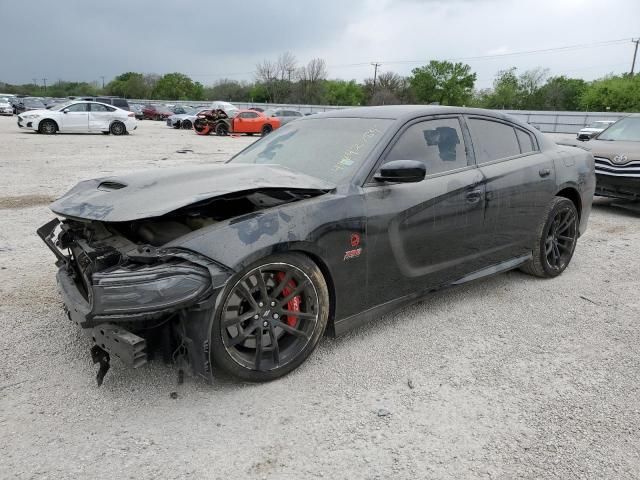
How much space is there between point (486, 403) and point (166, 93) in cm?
10898

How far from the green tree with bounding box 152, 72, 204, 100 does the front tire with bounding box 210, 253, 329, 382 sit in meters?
107

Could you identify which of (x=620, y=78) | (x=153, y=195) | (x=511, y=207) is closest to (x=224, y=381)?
→ (x=153, y=195)

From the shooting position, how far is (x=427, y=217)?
346 cm

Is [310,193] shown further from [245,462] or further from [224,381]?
[245,462]

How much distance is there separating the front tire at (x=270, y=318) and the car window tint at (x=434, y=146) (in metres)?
1.07

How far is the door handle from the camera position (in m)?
3.73

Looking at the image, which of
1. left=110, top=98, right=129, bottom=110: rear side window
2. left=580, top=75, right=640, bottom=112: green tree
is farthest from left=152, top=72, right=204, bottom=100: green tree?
left=580, top=75, right=640, bottom=112: green tree

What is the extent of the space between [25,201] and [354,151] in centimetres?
635

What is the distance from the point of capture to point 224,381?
2908mm

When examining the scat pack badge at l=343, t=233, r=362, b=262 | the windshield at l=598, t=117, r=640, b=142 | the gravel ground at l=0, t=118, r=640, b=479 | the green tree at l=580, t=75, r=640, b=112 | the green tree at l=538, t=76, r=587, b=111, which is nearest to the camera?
the gravel ground at l=0, t=118, r=640, b=479

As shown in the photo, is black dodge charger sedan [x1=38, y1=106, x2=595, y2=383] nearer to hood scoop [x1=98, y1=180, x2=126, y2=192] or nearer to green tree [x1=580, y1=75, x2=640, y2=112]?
hood scoop [x1=98, y1=180, x2=126, y2=192]

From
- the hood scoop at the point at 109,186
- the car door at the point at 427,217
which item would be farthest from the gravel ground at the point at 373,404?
the hood scoop at the point at 109,186

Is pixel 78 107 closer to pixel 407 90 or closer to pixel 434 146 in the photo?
pixel 434 146

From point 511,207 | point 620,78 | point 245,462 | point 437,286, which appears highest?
point 620,78
